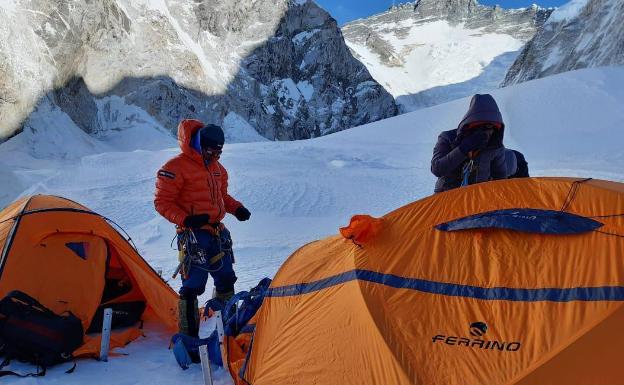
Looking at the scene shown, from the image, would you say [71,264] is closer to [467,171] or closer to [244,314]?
[244,314]

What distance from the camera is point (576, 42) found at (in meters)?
37.1

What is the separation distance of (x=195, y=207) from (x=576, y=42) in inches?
A: 1594

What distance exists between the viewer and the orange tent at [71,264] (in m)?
3.69

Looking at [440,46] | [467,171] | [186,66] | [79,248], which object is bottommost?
[79,248]

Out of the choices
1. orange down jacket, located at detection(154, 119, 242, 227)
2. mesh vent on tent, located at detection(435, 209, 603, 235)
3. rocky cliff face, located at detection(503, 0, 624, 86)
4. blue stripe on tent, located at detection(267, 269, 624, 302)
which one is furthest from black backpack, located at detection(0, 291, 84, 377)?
rocky cliff face, located at detection(503, 0, 624, 86)

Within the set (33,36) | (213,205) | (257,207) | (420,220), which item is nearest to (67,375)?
(213,205)

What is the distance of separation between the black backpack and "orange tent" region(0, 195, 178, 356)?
7.1 inches

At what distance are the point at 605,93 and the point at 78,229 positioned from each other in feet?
58.7

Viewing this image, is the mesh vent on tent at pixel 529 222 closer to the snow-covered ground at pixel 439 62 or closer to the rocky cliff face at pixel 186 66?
the rocky cliff face at pixel 186 66

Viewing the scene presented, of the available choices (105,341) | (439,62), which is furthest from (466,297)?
(439,62)

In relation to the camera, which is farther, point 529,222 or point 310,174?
point 310,174

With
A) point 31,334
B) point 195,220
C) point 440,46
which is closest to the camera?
point 31,334

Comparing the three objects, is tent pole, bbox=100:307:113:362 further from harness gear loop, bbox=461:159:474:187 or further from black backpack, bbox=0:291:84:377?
harness gear loop, bbox=461:159:474:187

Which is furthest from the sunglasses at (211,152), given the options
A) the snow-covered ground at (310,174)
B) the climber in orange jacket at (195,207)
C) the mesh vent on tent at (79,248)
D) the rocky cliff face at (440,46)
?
the rocky cliff face at (440,46)
